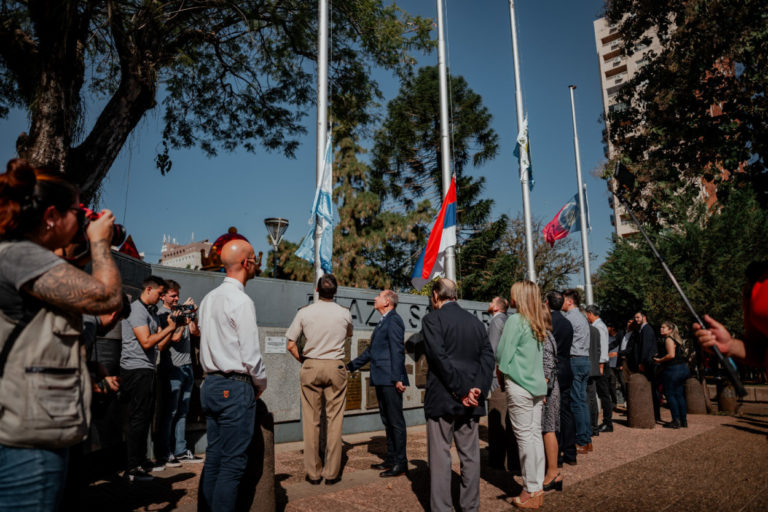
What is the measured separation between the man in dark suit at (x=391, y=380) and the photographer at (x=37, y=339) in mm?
4156

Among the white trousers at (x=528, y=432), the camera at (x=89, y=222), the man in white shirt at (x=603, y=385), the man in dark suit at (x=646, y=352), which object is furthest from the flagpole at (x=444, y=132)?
the camera at (x=89, y=222)

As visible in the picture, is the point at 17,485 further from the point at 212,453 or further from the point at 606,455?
the point at 606,455

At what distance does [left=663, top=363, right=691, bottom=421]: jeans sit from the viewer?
9367 mm

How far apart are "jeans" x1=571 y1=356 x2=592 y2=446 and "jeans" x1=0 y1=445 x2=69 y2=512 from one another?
652 centimetres

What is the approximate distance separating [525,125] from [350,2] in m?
5.84

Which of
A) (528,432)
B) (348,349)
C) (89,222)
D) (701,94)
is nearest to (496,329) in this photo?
(528,432)

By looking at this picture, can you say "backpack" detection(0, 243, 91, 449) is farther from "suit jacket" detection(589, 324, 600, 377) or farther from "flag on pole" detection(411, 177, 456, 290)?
"flag on pole" detection(411, 177, 456, 290)

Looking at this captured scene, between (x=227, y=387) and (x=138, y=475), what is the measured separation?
272 centimetres

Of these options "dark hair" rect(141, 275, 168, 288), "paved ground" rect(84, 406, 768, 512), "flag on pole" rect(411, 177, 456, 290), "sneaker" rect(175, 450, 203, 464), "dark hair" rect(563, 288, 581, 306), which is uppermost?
"flag on pole" rect(411, 177, 456, 290)

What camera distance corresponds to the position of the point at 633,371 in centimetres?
997

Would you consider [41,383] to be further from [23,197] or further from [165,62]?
[165,62]

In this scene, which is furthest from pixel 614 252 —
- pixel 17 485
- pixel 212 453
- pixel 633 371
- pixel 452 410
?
pixel 17 485

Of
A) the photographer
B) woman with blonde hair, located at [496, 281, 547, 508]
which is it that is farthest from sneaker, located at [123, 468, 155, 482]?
the photographer

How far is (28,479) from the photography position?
168 cm
